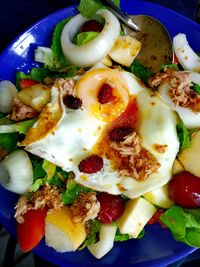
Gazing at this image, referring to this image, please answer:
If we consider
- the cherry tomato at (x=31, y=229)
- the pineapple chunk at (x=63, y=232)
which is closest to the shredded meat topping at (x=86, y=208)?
the pineapple chunk at (x=63, y=232)

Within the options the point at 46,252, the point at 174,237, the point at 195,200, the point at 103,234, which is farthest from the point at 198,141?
the point at 46,252

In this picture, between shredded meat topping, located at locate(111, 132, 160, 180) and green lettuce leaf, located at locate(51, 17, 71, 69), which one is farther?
green lettuce leaf, located at locate(51, 17, 71, 69)

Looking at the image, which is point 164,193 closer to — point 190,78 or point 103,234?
point 103,234

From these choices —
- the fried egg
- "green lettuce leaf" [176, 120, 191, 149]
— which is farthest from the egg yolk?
"green lettuce leaf" [176, 120, 191, 149]

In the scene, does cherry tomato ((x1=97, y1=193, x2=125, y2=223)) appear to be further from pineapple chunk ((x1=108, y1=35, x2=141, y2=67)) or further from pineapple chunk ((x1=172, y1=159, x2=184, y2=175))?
pineapple chunk ((x1=108, y1=35, x2=141, y2=67))

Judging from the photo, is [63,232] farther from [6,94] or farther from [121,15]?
[121,15]

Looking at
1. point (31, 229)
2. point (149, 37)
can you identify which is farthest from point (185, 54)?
point (31, 229)

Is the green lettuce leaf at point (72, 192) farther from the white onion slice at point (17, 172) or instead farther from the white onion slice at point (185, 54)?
the white onion slice at point (185, 54)
